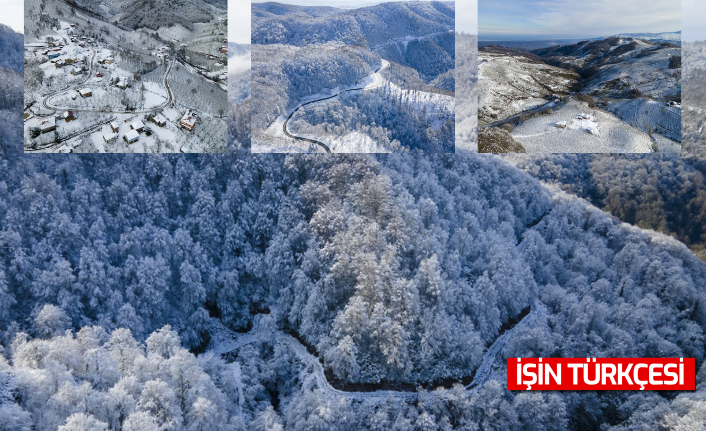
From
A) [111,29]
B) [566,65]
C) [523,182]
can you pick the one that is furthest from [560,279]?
[111,29]

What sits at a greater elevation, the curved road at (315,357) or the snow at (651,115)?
the snow at (651,115)

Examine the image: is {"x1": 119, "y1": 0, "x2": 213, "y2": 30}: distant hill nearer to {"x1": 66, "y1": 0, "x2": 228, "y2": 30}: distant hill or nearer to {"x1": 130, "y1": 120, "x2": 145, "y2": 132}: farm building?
{"x1": 66, "y1": 0, "x2": 228, "y2": 30}: distant hill

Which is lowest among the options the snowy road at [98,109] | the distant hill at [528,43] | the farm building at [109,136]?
the farm building at [109,136]

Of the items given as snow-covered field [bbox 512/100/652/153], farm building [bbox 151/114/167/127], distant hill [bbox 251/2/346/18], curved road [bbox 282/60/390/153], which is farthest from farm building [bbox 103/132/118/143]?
snow-covered field [bbox 512/100/652/153]

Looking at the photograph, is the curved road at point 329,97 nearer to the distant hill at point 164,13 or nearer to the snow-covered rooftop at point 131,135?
the distant hill at point 164,13

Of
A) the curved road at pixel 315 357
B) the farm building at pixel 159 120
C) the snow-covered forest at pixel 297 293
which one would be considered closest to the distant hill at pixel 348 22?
the farm building at pixel 159 120

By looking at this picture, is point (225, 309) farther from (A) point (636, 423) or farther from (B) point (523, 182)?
(B) point (523, 182)

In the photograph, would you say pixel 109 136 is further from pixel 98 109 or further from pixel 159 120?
pixel 159 120
